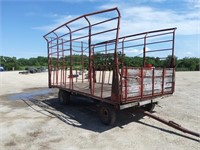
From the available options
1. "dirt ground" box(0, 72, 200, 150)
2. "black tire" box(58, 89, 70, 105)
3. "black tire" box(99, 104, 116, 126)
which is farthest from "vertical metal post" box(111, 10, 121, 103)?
"black tire" box(58, 89, 70, 105)

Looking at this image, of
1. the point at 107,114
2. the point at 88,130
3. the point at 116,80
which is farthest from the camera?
the point at 107,114

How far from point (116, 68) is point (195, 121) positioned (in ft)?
9.39

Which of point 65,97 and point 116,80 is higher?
point 116,80

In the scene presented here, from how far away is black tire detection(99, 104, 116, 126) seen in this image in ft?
17.8

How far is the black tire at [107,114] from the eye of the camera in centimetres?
541

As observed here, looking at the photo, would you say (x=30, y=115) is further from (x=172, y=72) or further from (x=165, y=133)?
(x=172, y=72)

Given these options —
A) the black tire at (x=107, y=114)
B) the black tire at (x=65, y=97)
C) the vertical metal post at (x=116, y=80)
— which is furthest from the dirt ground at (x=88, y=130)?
the vertical metal post at (x=116, y=80)

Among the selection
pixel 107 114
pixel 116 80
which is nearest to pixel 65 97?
pixel 107 114

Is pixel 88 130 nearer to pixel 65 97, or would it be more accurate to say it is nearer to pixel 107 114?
pixel 107 114

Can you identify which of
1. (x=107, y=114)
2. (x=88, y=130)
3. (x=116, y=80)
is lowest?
(x=88, y=130)

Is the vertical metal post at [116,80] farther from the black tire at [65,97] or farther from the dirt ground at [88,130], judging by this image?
the black tire at [65,97]

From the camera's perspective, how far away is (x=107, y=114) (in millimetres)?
5539

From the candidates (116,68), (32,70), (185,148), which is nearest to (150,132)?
(185,148)

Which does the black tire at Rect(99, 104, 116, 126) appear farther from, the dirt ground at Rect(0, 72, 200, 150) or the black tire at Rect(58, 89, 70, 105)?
the black tire at Rect(58, 89, 70, 105)
